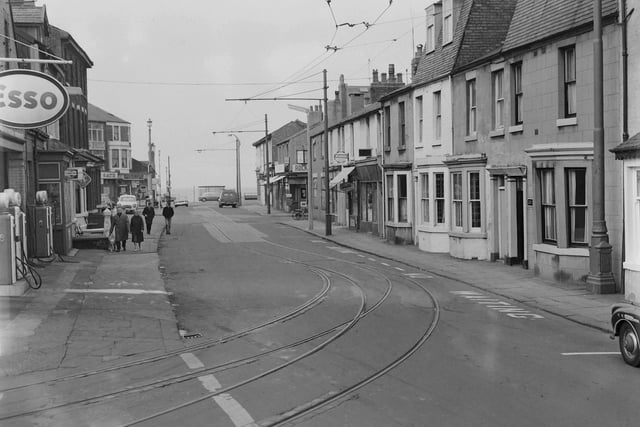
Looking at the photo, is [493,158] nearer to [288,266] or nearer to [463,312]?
[288,266]

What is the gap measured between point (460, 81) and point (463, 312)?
45.6 ft

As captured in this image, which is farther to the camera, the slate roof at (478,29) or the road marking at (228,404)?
the slate roof at (478,29)

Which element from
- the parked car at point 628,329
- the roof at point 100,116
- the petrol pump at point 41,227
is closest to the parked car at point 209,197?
the roof at point 100,116

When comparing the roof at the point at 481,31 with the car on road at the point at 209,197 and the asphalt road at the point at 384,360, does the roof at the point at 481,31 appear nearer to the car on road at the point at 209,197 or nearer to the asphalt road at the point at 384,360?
the asphalt road at the point at 384,360

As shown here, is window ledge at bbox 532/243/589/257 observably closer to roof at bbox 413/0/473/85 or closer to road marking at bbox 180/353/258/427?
roof at bbox 413/0/473/85

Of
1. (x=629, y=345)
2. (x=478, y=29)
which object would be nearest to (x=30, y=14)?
(x=478, y=29)

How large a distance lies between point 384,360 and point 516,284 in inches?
385

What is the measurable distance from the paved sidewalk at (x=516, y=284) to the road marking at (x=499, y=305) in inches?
16.7

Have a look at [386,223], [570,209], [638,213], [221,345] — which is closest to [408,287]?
[570,209]

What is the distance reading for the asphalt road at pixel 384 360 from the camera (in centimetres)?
808

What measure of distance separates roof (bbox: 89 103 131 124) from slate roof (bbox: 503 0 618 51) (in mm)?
68847

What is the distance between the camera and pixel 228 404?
8.42m

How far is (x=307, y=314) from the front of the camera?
592 inches

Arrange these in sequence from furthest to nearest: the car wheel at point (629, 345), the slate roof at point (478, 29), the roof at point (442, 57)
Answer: the roof at point (442, 57), the slate roof at point (478, 29), the car wheel at point (629, 345)
